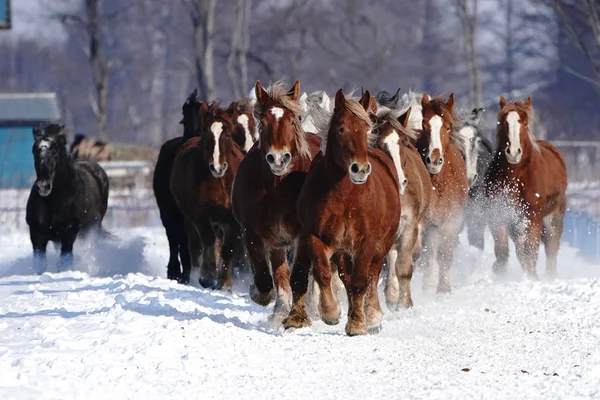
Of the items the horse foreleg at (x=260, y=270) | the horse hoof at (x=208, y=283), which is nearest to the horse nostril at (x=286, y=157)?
the horse foreleg at (x=260, y=270)

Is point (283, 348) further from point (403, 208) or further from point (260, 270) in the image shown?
point (403, 208)

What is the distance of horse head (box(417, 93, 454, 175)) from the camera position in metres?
13.2

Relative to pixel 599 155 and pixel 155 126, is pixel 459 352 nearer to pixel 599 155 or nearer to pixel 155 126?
pixel 599 155

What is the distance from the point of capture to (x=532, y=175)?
1500 centimetres

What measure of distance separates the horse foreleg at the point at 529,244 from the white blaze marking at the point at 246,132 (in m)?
3.34

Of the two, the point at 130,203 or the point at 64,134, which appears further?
the point at 130,203

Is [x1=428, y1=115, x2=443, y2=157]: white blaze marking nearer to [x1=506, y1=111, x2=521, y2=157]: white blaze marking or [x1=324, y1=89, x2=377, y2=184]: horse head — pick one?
[x1=506, y1=111, x2=521, y2=157]: white blaze marking

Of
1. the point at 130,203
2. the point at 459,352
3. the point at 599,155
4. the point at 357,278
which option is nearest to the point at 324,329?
the point at 357,278

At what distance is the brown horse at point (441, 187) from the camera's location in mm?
13250

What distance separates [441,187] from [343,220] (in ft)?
14.2

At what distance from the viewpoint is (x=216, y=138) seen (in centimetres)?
1348

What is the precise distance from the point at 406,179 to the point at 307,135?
3.64ft

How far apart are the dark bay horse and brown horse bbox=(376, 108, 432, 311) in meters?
2.83

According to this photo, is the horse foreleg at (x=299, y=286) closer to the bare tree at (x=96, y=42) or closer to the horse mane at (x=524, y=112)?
the horse mane at (x=524, y=112)
